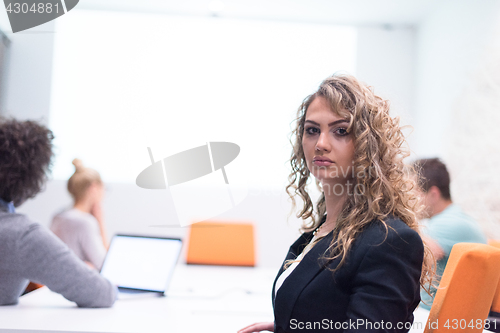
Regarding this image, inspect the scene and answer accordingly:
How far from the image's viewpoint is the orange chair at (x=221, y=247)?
10.4 feet

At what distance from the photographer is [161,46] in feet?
14.8

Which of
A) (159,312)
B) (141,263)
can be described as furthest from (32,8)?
(159,312)

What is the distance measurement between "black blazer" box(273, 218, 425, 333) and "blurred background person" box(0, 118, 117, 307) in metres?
0.70

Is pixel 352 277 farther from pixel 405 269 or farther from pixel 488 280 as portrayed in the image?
pixel 488 280

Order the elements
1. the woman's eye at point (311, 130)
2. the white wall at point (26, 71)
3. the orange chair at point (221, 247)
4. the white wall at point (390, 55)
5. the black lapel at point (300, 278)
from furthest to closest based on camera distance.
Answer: the white wall at point (390, 55)
the white wall at point (26, 71)
the orange chair at point (221, 247)
the woman's eye at point (311, 130)
the black lapel at point (300, 278)

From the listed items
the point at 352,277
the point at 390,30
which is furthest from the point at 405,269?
the point at 390,30

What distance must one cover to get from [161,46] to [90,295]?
3749 mm

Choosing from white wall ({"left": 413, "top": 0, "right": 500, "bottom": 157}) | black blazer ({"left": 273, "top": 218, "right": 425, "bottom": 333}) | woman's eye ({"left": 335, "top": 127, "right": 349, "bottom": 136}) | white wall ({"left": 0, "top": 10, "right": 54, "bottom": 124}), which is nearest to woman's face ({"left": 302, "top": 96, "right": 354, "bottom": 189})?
woman's eye ({"left": 335, "top": 127, "right": 349, "bottom": 136})

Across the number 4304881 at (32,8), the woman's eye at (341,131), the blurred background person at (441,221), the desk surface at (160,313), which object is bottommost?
the desk surface at (160,313)

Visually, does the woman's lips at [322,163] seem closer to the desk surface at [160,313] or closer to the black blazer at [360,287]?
the black blazer at [360,287]

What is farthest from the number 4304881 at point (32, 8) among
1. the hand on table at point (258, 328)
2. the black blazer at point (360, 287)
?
the black blazer at point (360, 287)

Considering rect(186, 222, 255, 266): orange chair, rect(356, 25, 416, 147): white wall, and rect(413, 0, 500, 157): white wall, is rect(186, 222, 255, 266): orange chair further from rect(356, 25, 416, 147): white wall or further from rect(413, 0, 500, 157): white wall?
rect(356, 25, 416, 147): white wall

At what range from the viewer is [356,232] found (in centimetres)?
91

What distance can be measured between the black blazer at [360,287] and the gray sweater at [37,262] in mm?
699
